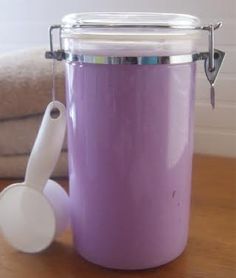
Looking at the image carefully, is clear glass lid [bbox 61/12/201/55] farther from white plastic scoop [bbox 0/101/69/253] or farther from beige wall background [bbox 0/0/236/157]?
beige wall background [bbox 0/0/236/157]

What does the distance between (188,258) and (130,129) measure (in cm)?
13

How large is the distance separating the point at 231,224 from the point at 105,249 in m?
0.14

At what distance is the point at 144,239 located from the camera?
361mm

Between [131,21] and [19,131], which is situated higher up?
[131,21]

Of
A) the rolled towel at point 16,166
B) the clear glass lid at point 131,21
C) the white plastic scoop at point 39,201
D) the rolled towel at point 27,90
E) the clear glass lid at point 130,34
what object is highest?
the clear glass lid at point 131,21

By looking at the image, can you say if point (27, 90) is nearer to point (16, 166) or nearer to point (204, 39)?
point (16, 166)

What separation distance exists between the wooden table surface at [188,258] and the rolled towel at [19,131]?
155 mm

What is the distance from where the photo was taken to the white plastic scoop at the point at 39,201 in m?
0.37

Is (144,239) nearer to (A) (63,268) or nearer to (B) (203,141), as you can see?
(A) (63,268)

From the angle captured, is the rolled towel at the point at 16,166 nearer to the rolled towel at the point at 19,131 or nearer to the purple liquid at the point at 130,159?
the rolled towel at the point at 19,131

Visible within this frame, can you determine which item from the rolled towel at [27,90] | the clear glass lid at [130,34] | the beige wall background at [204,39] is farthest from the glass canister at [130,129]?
the beige wall background at [204,39]

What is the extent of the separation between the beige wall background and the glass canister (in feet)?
0.86

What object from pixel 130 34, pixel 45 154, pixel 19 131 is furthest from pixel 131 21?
pixel 19 131

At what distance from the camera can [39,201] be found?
383 mm
